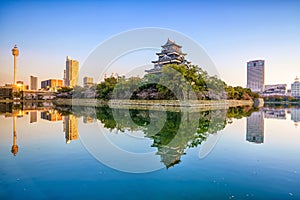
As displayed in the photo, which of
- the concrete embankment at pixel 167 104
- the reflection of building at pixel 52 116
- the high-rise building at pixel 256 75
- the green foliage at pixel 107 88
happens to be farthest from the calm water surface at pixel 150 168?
the high-rise building at pixel 256 75

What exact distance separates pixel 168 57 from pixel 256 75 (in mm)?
82083

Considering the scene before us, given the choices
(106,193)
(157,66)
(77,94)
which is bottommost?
(106,193)

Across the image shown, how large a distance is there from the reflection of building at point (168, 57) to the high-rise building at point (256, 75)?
76056 millimetres

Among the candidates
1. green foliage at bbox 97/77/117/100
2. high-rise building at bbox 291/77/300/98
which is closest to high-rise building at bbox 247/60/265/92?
high-rise building at bbox 291/77/300/98

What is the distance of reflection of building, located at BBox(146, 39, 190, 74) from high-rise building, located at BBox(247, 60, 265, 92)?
7606 cm

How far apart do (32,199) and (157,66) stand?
36576mm

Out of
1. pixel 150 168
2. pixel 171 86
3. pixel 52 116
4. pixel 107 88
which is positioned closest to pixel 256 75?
pixel 107 88

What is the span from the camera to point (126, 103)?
1277 inches

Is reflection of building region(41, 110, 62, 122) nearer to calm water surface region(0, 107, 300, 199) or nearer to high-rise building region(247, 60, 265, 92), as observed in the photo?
calm water surface region(0, 107, 300, 199)

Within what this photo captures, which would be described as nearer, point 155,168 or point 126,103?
point 155,168

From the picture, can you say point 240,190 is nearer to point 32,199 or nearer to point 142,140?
point 32,199

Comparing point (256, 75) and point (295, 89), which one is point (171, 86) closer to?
point (295, 89)

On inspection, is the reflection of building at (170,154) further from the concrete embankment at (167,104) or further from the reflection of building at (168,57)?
the reflection of building at (168,57)

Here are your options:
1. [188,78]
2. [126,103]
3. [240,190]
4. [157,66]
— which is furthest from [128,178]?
[157,66]
